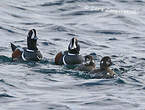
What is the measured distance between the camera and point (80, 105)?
51.1 feet

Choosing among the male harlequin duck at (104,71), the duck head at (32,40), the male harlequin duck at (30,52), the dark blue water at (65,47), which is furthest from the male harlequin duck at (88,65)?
the duck head at (32,40)

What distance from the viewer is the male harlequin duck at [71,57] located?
20.4 meters

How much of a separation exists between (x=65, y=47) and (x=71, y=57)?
3.07 metres

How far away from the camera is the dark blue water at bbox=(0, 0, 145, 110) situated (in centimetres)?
1606

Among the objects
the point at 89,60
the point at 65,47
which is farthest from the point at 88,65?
the point at 65,47

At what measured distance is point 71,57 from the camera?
20484mm

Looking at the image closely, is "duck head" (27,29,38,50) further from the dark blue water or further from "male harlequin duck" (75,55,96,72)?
"male harlequin duck" (75,55,96,72)

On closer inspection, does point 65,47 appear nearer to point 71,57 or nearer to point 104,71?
point 71,57

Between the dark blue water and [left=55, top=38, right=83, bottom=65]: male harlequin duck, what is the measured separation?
0.97ft

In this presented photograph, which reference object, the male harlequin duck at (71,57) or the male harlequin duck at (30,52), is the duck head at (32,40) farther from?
the male harlequin duck at (71,57)

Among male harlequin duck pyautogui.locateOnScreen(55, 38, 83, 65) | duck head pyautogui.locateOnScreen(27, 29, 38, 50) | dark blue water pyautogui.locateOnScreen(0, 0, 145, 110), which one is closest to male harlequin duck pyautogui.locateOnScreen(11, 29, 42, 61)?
duck head pyautogui.locateOnScreen(27, 29, 38, 50)

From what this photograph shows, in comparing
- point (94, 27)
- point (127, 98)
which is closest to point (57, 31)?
point (94, 27)

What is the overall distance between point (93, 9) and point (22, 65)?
12640 millimetres

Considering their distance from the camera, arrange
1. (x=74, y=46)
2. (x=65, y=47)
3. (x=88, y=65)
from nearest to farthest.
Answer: (x=88, y=65), (x=74, y=46), (x=65, y=47)
